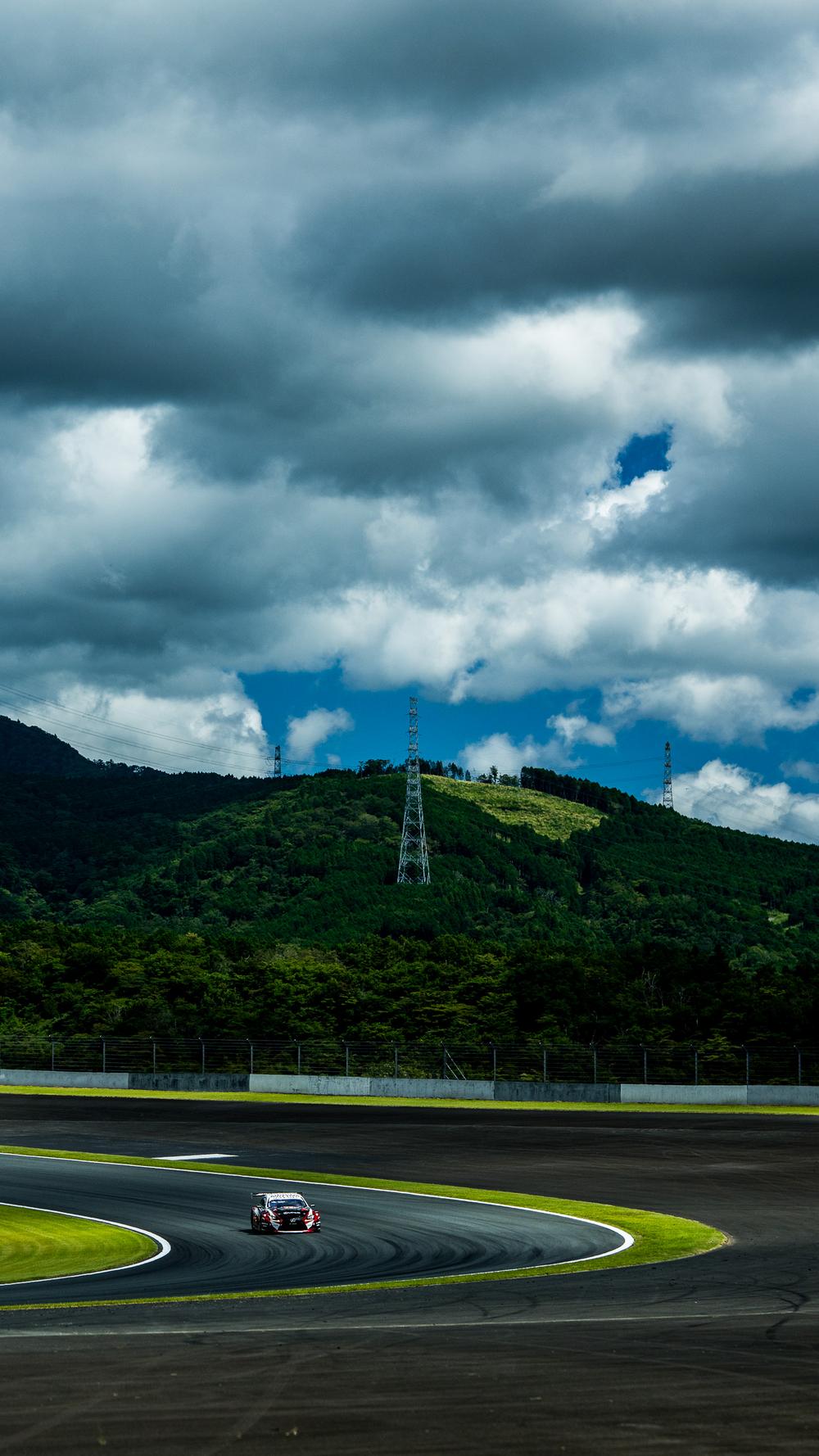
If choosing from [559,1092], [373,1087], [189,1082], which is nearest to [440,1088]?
[373,1087]

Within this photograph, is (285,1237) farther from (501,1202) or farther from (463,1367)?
(463,1367)

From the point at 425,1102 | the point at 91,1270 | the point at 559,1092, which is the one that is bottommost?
the point at 425,1102

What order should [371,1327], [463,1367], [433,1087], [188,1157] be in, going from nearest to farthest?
1. [463,1367]
2. [371,1327]
3. [188,1157]
4. [433,1087]

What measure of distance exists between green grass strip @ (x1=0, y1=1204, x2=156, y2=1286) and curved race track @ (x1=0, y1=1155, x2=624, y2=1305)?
0.67 m

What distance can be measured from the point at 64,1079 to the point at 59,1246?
185 ft

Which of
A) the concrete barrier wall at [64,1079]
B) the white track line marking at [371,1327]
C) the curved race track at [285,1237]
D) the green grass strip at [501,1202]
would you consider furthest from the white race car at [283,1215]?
the concrete barrier wall at [64,1079]

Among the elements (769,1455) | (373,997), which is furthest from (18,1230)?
(373,997)

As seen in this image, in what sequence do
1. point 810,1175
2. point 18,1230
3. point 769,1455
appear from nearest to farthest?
1. point 769,1455
2. point 18,1230
3. point 810,1175

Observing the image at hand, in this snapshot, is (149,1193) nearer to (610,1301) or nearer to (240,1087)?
(610,1301)

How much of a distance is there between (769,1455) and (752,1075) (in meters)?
67.9

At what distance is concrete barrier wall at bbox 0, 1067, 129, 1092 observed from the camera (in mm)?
81875

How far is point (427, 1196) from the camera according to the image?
35.6 metres

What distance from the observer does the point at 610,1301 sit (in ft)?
65.8

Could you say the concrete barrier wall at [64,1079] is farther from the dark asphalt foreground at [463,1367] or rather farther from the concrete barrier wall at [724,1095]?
the dark asphalt foreground at [463,1367]
